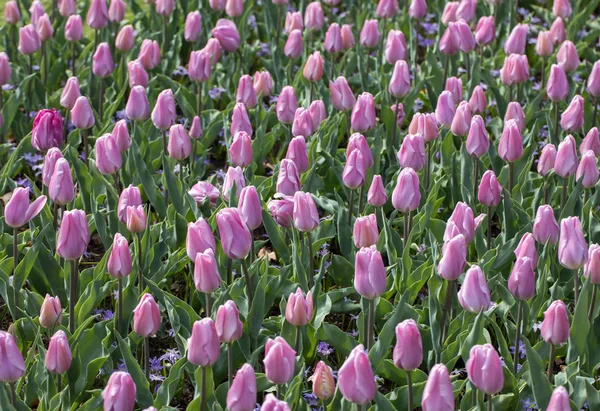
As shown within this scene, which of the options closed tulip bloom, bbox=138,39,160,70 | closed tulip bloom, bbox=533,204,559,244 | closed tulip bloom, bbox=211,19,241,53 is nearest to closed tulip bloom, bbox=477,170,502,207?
closed tulip bloom, bbox=533,204,559,244

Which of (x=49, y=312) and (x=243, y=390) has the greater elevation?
(x=243, y=390)

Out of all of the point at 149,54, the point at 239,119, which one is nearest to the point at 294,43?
the point at 149,54

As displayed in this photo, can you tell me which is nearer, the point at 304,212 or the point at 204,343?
the point at 204,343

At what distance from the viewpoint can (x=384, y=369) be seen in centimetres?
276

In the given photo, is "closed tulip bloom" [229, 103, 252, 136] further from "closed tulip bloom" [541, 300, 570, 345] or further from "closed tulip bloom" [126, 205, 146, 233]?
"closed tulip bloom" [541, 300, 570, 345]

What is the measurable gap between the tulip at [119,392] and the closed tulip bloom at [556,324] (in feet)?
3.24

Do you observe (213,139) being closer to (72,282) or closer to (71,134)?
(71,134)

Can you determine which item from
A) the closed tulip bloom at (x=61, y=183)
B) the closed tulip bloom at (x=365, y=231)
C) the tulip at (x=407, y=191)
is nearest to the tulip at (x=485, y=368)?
the closed tulip bloom at (x=365, y=231)

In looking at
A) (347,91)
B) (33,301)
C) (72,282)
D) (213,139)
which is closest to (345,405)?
(72,282)

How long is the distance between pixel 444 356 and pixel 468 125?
38.4 inches

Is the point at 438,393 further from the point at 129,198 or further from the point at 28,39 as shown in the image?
the point at 28,39

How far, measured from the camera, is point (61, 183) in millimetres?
2939

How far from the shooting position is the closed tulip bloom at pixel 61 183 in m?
2.93

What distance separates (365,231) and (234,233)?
0.39m
